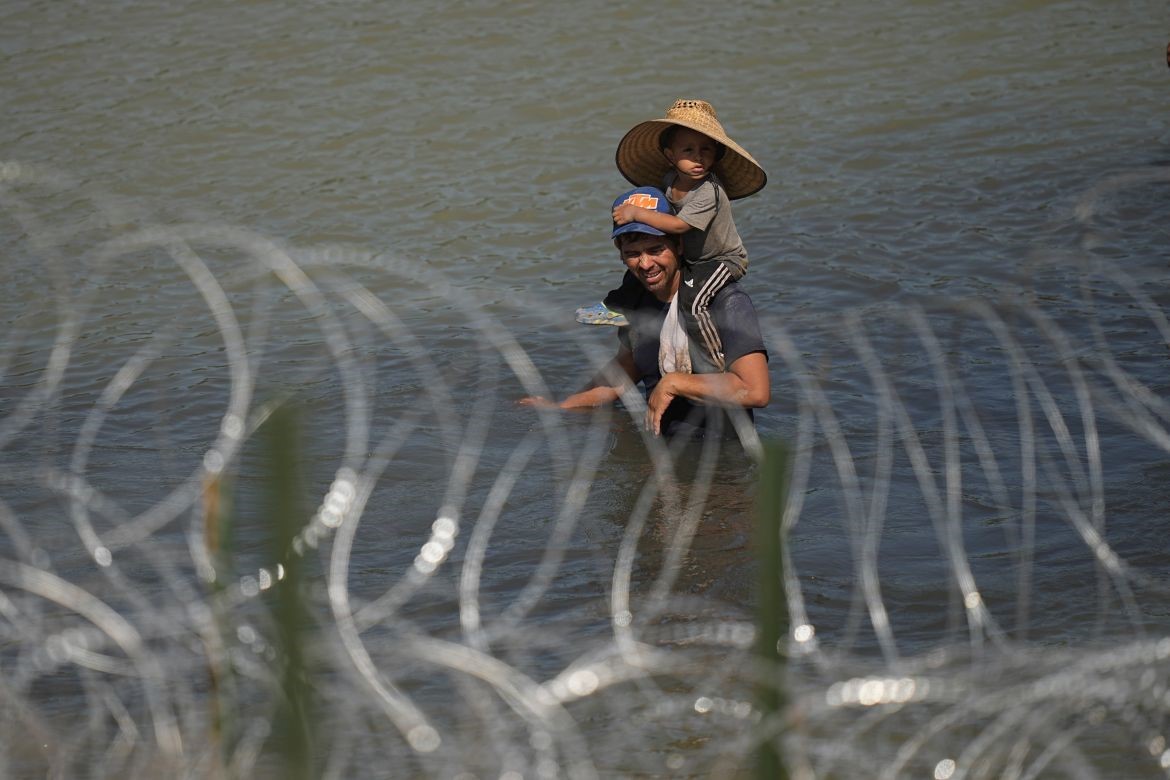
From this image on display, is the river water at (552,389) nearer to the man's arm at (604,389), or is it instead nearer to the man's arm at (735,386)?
the man's arm at (604,389)

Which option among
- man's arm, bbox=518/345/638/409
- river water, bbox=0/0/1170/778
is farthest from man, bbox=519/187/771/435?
river water, bbox=0/0/1170/778

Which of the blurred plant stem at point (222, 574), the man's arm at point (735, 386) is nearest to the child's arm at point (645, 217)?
the man's arm at point (735, 386)

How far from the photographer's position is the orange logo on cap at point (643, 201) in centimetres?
565

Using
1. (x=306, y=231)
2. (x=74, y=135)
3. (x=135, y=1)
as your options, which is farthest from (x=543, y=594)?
(x=135, y=1)

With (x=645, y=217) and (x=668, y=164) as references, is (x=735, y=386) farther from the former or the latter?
(x=668, y=164)

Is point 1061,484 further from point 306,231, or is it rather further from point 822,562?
point 306,231

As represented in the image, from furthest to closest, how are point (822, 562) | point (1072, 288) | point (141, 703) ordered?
point (1072, 288) → point (822, 562) → point (141, 703)

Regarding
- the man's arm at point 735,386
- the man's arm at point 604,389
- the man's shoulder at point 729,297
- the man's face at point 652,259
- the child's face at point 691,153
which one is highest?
the child's face at point 691,153

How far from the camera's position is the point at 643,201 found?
18.6ft

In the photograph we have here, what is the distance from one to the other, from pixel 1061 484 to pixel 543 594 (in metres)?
2.64

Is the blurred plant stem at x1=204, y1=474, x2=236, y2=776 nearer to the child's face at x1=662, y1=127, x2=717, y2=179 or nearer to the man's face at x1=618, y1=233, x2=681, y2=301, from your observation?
the man's face at x1=618, y1=233, x2=681, y2=301

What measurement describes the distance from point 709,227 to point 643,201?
359mm

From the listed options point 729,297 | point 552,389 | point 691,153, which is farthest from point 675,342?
point 552,389

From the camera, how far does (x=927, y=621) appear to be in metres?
4.87
